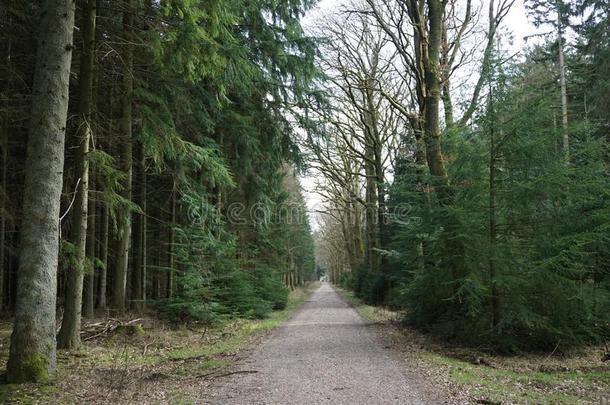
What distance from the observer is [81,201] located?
9648mm

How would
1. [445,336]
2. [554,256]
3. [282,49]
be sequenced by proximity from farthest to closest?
[282,49]
[445,336]
[554,256]

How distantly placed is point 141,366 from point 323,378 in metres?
3.65

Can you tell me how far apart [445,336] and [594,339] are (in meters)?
3.29

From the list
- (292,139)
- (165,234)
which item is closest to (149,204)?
(165,234)

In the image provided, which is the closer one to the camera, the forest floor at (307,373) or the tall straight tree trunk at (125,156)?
the forest floor at (307,373)

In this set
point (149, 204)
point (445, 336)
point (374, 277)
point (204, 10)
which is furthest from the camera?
point (374, 277)

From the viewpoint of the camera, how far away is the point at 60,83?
23.6 ft

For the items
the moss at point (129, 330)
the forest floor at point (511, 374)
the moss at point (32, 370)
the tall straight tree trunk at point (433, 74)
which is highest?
the tall straight tree trunk at point (433, 74)

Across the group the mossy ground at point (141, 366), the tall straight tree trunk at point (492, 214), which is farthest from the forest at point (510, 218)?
the mossy ground at point (141, 366)

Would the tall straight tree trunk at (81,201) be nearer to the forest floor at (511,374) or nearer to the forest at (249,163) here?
the forest at (249,163)

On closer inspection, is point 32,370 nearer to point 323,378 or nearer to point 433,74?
point 323,378

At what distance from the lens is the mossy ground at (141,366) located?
20.9ft

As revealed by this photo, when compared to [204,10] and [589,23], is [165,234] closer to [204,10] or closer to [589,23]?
[204,10]

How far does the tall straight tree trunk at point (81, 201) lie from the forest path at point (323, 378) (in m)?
3.59
